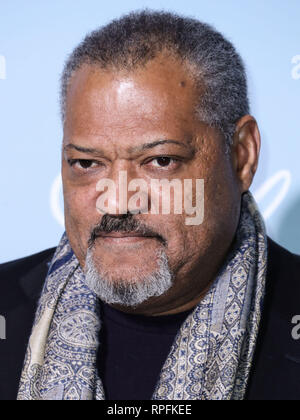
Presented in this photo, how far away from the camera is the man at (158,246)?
1.34 metres

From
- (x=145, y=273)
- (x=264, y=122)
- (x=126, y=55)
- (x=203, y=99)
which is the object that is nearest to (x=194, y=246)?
(x=145, y=273)

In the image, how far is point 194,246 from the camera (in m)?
1.40

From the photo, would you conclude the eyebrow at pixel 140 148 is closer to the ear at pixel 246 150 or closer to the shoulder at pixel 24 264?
the ear at pixel 246 150

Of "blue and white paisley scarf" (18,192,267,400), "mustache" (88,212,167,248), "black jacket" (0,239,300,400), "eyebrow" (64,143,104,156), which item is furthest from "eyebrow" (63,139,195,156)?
"black jacket" (0,239,300,400)

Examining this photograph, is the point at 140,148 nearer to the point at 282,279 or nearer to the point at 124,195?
the point at 124,195

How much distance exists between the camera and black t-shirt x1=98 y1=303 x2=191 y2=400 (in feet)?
4.76

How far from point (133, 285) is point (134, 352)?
8.4 inches

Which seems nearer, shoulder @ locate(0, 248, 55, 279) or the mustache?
the mustache

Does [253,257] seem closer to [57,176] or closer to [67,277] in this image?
[67,277]

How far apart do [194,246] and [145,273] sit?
0.42 feet

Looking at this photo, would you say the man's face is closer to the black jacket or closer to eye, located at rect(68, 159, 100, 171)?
eye, located at rect(68, 159, 100, 171)

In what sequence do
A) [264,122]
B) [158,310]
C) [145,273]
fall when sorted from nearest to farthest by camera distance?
[145,273] → [158,310] → [264,122]

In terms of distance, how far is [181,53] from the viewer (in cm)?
138
